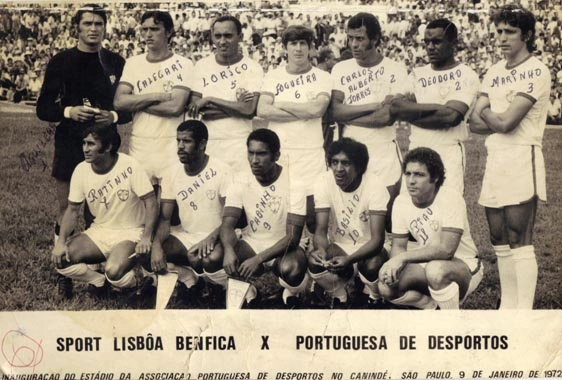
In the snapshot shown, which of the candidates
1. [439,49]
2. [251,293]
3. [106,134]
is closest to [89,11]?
[106,134]

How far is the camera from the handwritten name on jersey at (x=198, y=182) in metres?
3.86

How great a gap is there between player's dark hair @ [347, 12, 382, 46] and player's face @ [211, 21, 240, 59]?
540mm

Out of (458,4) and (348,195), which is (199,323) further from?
(458,4)

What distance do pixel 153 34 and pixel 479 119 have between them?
1.59 m

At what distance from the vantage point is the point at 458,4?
154 inches

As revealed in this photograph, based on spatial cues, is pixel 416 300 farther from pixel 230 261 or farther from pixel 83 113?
pixel 83 113

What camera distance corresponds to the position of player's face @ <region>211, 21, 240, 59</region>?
3859mm

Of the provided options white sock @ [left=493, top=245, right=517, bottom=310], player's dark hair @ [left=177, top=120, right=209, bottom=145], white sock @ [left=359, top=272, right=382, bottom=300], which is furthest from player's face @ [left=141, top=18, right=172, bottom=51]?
white sock @ [left=493, top=245, right=517, bottom=310]

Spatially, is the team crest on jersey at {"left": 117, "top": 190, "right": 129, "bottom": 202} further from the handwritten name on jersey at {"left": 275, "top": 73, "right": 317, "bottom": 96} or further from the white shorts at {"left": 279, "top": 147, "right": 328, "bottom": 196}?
the handwritten name on jersey at {"left": 275, "top": 73, "right": 317, "bottom": 96}

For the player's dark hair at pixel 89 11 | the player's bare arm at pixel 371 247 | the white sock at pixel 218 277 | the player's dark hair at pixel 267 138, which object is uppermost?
the player's dark hair at pixel 89 11

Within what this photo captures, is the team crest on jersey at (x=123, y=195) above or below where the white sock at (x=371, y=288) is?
above

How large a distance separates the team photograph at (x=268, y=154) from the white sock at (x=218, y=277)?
1cm

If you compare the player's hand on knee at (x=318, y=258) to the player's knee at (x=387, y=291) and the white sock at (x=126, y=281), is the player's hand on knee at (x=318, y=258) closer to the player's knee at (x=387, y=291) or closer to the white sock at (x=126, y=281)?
the player's knee at (x=387, y=291)

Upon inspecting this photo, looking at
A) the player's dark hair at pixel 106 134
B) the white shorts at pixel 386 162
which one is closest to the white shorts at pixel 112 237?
the player's dark hair at pixel 106 134
